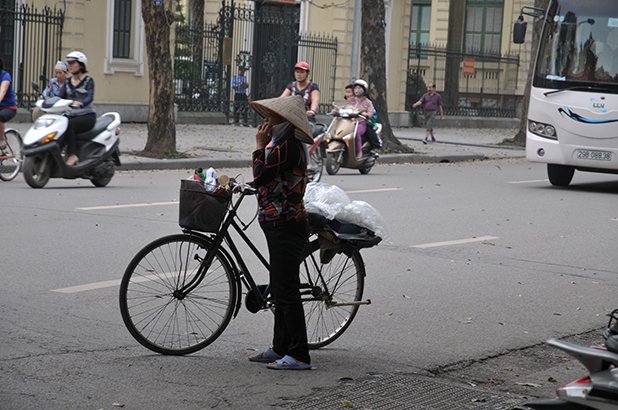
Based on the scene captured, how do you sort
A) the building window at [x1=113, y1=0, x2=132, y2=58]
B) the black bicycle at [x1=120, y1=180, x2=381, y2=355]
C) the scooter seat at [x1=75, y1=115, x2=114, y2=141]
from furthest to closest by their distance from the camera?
the building window at [x1=113, y1=0, x2=132, y2=58] → the scooter seat at [x1=75, y1=115, x2=114, y2=141] → the black bicycle at [x1=120, y1=180, x2=381, y2=355]

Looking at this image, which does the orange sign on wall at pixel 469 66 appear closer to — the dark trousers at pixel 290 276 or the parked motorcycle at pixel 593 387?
the dark trousers at pixel 290 276

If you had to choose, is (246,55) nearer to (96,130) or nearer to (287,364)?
(96,130)

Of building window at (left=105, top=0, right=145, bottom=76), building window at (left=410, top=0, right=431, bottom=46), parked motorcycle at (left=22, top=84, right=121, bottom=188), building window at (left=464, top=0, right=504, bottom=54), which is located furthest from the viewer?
building window at (left=410, top=0, right=431, bottom=46)

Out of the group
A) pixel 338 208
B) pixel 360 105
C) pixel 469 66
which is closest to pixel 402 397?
pixel 338 208

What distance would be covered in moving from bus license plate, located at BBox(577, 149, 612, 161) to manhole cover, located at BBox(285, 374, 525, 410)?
13.1 meters

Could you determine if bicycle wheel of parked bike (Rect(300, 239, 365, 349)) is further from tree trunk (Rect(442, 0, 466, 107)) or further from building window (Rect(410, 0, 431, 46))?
building window (Rect(410, 0, 431, 46))

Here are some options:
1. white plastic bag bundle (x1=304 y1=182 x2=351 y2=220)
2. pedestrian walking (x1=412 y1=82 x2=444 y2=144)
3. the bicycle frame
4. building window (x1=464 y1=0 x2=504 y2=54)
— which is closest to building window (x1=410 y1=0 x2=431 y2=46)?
building window (x1=464 y1=0 x2=504 y2=54)

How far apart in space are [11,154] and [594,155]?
905 cm

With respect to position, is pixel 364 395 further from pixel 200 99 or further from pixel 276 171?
pixel 200 99

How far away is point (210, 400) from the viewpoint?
5.93 metres

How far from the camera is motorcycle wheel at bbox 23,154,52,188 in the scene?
15.6 meters

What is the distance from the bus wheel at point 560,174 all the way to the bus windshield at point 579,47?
144cm

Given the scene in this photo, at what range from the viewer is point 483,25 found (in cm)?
4859

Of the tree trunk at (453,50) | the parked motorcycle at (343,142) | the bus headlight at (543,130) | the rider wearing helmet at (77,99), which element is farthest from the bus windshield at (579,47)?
the tree trunk at (453,50)
